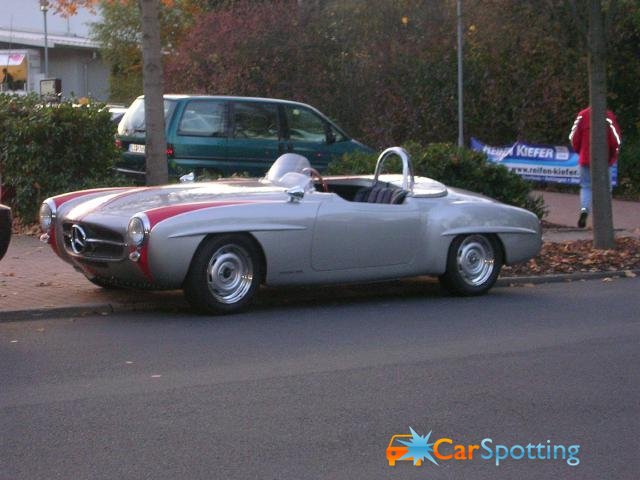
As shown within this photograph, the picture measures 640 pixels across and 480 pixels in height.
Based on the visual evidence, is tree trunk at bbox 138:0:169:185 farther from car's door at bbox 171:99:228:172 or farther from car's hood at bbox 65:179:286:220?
car's hood at bbox 65:179:286:220

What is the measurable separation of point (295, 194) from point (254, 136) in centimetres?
764

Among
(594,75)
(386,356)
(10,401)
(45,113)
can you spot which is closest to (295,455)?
(10,401)

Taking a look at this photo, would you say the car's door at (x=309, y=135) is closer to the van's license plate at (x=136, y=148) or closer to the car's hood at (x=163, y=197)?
the van's license plate at (x=136, y=148)

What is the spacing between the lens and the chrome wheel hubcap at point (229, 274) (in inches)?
364

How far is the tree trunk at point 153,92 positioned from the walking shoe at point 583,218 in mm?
5939

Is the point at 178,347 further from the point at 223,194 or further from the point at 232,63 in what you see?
the point at 232,63

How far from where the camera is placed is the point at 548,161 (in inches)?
851

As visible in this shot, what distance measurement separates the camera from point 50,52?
50.5 m

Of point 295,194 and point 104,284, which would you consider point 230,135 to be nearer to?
point 104,284

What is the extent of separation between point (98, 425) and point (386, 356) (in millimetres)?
2496

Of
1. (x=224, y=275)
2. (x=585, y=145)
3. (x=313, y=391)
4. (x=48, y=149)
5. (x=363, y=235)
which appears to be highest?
(x=48, y=149)

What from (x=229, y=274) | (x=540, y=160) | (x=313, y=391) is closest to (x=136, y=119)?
(x=229, y=274)

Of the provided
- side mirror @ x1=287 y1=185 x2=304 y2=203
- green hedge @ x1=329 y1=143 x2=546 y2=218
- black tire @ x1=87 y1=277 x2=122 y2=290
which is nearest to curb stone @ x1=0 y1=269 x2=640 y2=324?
black tire @ x1=87 y1=277 x2=122 y2=290

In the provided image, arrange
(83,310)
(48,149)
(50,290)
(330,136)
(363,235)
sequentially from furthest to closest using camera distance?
1. (330,136)
2. (48,149)
3. (50,290)
4. (363,235)
5. (83,310)
